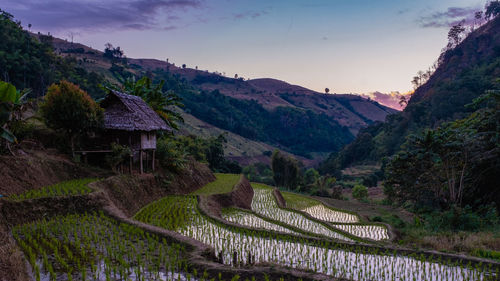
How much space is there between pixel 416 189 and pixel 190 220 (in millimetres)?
14962

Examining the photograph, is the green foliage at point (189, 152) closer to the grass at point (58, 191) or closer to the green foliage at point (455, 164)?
the grass at point (58, 191)

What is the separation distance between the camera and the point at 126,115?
620 inches

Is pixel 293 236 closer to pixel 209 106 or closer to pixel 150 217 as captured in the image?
pixel 150 217

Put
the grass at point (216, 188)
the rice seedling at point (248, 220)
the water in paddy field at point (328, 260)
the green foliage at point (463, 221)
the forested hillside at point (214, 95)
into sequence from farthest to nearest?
the forested hillside at point (214, 95) → the grass at point (216, 188) → the green foliage at point (463, 221) → the rice seedling at point (248, 220) → the water in paddy field at point (328, 260)

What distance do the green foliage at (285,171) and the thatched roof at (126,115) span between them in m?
25.1

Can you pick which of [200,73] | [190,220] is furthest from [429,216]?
[200,73]

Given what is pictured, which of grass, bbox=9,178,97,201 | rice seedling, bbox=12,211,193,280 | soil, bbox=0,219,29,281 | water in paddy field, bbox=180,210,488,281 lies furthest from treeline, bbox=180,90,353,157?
soil, bbox=0,219,29,281

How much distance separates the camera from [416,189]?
20.5 m

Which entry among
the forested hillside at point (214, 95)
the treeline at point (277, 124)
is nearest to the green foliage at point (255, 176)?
the forested hillside at point (214, 95)

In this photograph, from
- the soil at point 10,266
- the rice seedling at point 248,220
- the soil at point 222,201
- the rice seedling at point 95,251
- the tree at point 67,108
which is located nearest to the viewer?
the soil at point 10,266

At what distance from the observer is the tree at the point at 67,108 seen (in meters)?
13.6

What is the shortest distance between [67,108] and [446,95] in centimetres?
6327

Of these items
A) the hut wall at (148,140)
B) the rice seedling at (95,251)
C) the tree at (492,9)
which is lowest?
the rice seedling at (95,251)

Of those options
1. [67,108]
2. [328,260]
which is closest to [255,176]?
[67,108]
